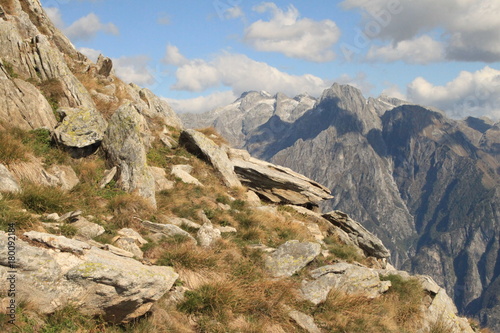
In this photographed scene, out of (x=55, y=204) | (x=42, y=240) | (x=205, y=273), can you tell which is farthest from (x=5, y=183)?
(x=205, y=273)

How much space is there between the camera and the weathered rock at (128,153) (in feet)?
59.7

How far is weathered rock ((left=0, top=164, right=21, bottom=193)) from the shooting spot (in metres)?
12.3

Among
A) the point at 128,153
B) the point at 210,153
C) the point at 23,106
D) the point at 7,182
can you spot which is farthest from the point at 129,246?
the point at 210,153

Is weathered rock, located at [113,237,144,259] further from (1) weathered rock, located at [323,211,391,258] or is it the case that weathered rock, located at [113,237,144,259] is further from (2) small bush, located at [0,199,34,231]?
(1) weathered rock, located at [323,211,391,258]

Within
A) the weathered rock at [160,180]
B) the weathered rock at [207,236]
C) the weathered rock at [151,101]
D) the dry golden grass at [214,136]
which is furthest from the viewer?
the weathered rock at [151,101]

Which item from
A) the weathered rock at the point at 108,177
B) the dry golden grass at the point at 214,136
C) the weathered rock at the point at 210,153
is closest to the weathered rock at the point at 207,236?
the weathered rock at the point at 108,177

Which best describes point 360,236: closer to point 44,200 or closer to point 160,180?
point 160,180

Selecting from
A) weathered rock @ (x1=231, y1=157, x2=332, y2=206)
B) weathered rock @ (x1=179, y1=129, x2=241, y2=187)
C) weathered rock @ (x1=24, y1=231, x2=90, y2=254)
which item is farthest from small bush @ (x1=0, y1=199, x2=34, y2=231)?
weathered rock @ (x1=231, y1=157, x2=332, y2=206)

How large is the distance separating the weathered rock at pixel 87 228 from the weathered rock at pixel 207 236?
401 cm

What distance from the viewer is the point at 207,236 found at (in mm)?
15242

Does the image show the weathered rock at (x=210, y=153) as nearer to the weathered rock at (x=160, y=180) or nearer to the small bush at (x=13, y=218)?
the weathered rock at (x=160, y=180)

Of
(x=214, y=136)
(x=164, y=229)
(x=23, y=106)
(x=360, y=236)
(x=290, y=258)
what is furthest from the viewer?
(x=214, y=136)

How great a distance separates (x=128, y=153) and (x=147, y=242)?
7559 mm

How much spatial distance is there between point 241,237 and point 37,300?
10545 mm
